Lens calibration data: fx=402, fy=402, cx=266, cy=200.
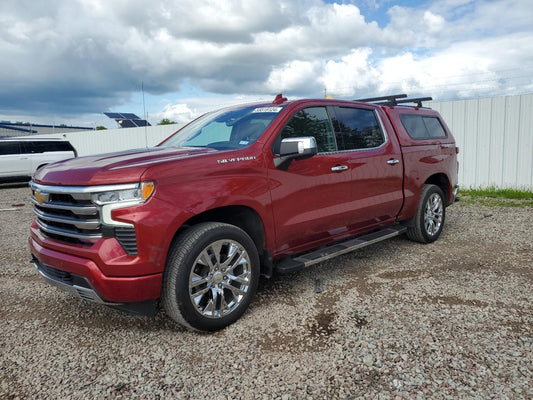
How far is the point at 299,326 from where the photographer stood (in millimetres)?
3213

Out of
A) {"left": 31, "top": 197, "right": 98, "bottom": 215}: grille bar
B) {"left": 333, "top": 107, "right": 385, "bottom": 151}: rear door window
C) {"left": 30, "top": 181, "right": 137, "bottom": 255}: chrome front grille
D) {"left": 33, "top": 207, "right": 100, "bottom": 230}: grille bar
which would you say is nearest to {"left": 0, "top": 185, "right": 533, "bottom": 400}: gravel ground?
{"left": 30, "top": 181, "right": 137, "bottom": 255}: chrome front grille

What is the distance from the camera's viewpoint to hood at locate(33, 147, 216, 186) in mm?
2732

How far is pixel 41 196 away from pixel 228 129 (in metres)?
1.73

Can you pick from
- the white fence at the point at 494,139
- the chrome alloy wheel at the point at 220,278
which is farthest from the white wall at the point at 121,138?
the chrome alloy wheel at the point at 220,278

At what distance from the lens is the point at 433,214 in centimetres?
561

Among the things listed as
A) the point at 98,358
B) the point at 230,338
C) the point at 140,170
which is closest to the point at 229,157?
the point at 140,170

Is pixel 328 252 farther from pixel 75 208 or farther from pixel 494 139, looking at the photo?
pixel 494 139

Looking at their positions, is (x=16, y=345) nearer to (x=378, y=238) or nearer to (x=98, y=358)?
(x=98, y=358)

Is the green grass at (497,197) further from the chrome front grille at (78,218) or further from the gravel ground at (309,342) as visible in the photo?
the chrome front grille at (78,218)

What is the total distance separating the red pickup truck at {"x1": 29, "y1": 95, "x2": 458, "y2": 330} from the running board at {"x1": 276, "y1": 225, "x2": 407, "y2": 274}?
14 millimetres

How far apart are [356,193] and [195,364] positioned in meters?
2.40

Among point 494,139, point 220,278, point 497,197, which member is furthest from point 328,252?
point 494,139

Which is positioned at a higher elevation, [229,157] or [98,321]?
[229,157]

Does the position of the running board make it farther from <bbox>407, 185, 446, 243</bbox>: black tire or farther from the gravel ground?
<bbox>407, 185, 446, 243</bbox>: black tire
